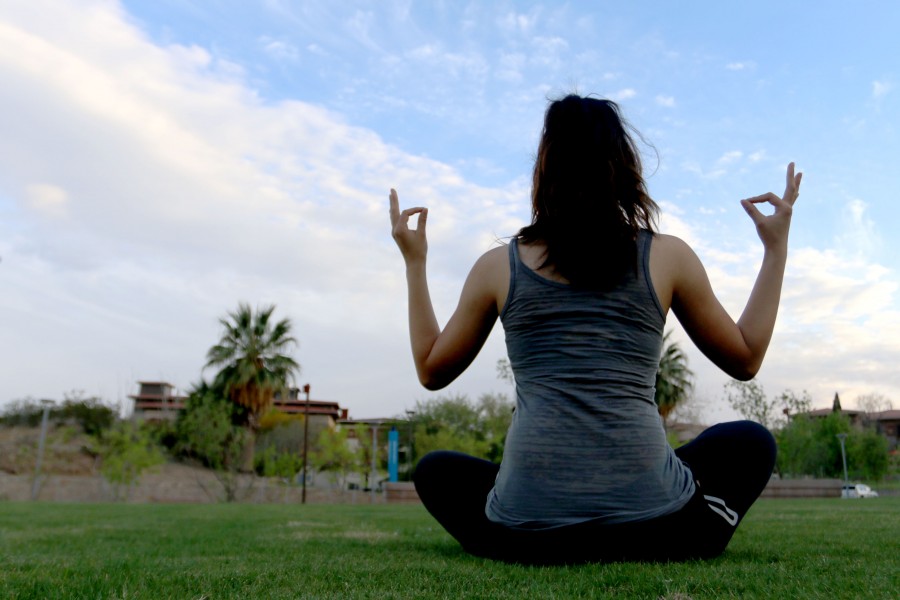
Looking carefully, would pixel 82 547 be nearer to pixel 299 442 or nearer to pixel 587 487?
pixel 587 487

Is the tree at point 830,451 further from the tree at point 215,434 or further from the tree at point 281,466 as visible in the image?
the tree at point 215,434

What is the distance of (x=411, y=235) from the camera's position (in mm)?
2387

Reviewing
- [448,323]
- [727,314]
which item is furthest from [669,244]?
[448,323]

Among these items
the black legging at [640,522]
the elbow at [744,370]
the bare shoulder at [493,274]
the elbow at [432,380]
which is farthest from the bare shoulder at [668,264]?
the elbow at [432,380]

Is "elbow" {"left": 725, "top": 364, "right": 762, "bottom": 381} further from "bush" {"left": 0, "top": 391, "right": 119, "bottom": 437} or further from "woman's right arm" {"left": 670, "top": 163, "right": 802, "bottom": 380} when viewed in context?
"bush" {"left": 0, "top": 391, "right": 119, "bottom": 437}

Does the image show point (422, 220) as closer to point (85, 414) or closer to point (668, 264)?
point (668, 264)

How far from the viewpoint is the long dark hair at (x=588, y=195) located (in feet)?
6.33

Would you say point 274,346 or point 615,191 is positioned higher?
point 274,346

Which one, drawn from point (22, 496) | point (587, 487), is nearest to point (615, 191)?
point (587, 487)

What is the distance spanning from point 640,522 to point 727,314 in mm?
643

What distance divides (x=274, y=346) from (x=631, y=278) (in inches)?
1225

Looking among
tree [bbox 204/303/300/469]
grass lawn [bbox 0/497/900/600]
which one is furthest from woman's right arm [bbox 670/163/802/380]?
tree [bbox 204/303/300/469]

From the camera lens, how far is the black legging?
2020mm

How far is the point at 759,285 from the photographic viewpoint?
84.0 inches
